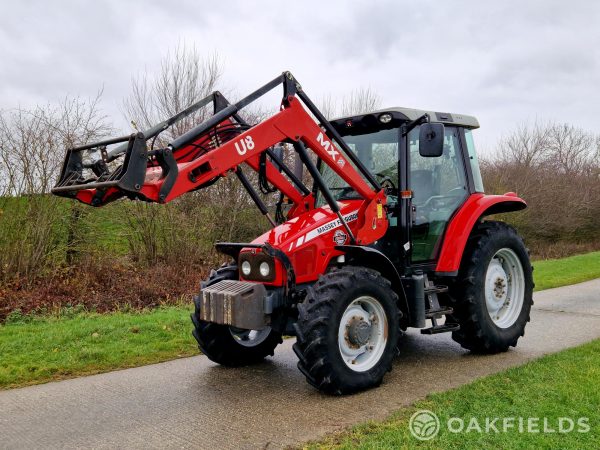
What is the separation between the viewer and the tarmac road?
389 cm

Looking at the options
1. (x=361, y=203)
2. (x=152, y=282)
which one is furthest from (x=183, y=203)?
(x=361, y=203)

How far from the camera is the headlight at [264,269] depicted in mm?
5113

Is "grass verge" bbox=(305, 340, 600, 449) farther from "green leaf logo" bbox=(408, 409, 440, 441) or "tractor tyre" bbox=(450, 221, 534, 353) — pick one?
"tractor tyre" bbox=(450, 221, 534, 353)

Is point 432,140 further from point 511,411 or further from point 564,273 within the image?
point 564,273

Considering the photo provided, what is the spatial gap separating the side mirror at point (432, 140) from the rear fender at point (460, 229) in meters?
1.05

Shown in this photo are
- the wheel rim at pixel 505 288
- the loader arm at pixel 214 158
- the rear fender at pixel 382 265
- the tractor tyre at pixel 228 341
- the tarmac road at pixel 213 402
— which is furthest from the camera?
the wheel rim at pixel 505 288

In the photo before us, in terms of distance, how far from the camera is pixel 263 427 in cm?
402

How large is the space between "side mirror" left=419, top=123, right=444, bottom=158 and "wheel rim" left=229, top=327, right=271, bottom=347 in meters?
2.41

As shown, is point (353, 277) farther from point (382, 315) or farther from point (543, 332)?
point (543, 332)

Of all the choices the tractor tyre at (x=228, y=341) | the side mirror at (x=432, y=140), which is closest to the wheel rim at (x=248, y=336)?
the tractor tyre at (x=228, y=341)

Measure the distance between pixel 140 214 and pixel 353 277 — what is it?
8.29m

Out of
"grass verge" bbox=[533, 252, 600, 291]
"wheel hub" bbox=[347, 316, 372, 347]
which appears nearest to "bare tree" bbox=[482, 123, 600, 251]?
"grass verge" bbox=[533, 252, 600, 291]

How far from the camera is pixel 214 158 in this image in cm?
445

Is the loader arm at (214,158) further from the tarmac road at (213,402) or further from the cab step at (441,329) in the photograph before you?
the tarmac road at (213,402)
